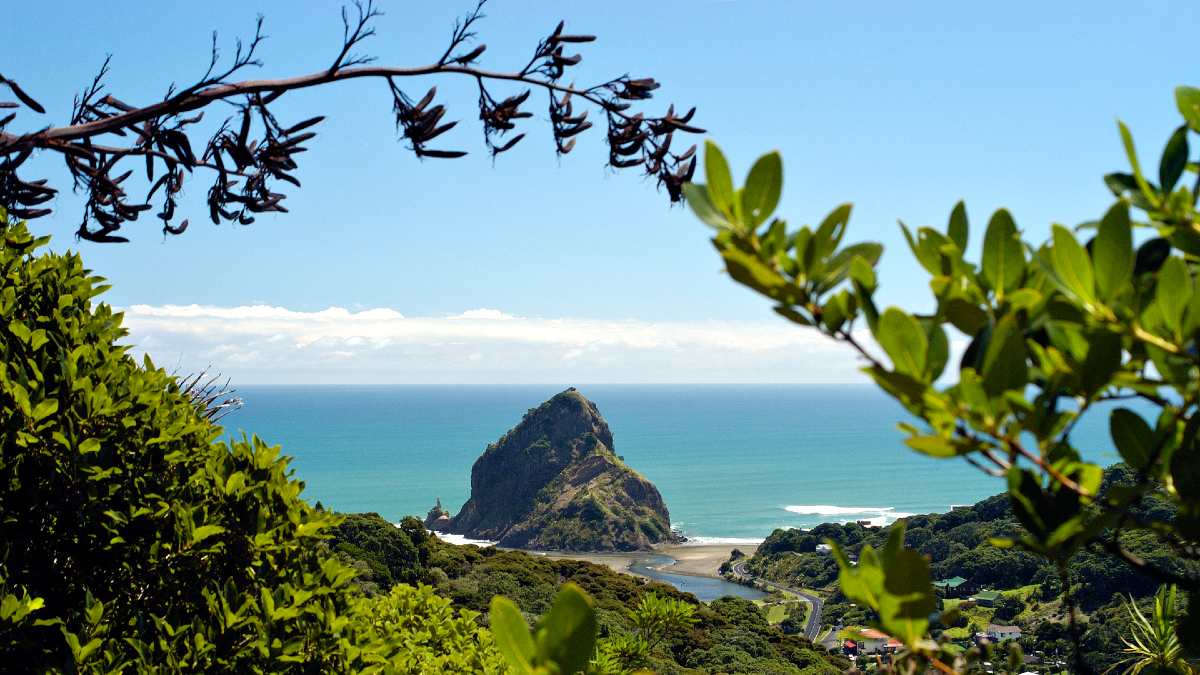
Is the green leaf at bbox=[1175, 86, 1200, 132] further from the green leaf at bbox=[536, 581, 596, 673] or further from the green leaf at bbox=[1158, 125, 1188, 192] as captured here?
the green leaf at bbox=[536, 581, 596, 673]

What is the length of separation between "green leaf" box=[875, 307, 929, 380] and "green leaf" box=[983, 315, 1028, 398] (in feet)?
0.19

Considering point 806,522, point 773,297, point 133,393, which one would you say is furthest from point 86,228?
point 806,522

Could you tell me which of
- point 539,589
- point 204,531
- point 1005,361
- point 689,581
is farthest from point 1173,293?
point 689,581

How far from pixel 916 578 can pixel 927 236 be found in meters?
0.38

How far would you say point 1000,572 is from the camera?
141 feet

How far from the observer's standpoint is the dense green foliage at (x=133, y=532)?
2465 millimetres

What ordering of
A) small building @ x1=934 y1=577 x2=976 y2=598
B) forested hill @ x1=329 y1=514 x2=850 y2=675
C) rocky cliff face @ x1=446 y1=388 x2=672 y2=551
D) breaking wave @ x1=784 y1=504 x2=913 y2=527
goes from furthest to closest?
breaking wave @ x1=784 y1=504 x2=913 y2=527, rocky cliff face @ x1=446 y1=388 x2=672 y2=551, small building @ x1=934 y1=577 x2=976 y2=598, forested hill @ x1=329 y1=514 x2=850 y2=675

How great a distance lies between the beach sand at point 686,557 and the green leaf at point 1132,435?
6129 cm

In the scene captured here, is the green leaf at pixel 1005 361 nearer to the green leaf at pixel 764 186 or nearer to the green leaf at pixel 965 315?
the green leaf at pixel 965 315

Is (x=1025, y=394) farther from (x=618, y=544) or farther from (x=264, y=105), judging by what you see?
(x=618, y=544)

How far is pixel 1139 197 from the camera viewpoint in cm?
102

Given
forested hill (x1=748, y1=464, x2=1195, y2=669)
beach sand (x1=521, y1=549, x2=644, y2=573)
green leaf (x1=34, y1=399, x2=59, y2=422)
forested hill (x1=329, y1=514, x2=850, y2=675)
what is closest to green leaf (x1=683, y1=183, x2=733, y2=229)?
green leaf (x1=34, y1=399, x2=59, y2=422)

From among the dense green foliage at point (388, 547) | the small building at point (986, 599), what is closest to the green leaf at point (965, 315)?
the dense green foliage at point (388, 547)

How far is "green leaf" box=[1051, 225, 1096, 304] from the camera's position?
30.4 inches
